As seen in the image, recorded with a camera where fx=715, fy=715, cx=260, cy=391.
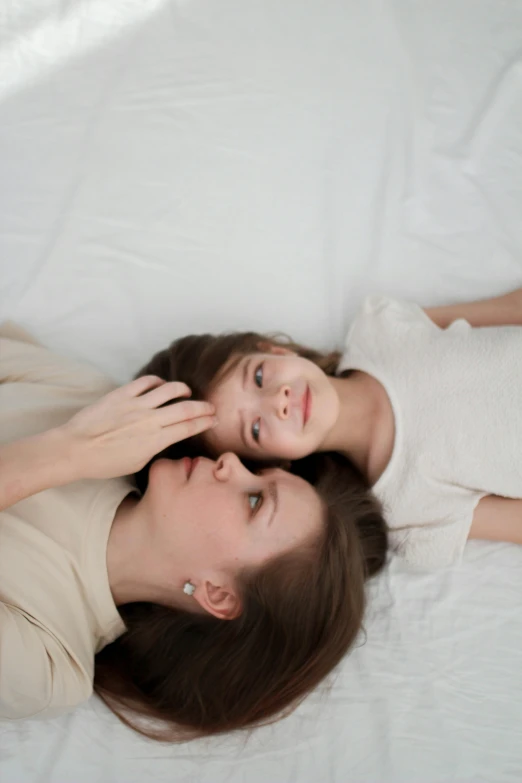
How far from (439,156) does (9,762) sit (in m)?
1.42

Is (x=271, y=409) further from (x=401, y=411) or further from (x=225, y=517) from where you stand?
(x=401, y=411)

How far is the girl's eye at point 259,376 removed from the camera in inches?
47.4

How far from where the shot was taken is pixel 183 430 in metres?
1.12

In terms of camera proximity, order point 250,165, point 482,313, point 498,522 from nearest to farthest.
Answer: point 498,522, point 482,313, point 250,165

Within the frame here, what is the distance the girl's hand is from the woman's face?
64 mm

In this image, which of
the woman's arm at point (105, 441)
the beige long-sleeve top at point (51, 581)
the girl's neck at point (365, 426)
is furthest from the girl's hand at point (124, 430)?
the girl's neck at point (365, 426)

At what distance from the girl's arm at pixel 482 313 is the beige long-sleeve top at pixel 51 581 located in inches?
27.9

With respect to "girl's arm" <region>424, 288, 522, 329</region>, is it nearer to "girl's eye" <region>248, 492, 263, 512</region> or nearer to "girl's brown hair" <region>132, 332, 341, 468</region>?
"girl's brown hair" <region>132, 332, 341, 468</region>

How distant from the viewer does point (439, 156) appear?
5.23 feet

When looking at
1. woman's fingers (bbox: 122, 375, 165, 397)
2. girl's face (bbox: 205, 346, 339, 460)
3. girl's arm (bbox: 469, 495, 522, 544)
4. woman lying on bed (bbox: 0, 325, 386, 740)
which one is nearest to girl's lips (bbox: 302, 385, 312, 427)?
girl's face (bbox: 205, 346, 339, 460)

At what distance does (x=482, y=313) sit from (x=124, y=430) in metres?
0.79

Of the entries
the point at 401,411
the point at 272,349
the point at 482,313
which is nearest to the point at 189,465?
the point at 272,349

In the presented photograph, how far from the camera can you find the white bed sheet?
59.0 inches

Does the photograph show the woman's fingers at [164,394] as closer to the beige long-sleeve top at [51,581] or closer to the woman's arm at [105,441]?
the woman's arm at [105,441]
